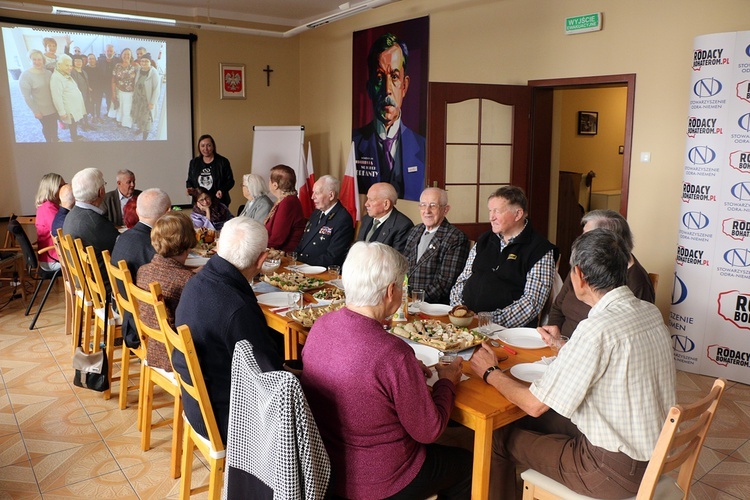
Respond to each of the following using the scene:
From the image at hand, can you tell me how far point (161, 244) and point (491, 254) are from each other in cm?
170

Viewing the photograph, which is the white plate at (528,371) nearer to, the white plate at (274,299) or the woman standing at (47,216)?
the white plate at (274,299)

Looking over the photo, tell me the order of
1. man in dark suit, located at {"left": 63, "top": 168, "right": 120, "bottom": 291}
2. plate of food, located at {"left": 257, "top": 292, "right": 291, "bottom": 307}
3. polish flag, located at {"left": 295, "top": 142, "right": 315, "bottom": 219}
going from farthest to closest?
polish flag, located at {"left": 295, "top": 142, "right": 315, "bottom": 219}
man in dark suit, located at {"left": 63, "top": 168, "right": 120, "bottom": 291}
plate of food, located at {"left": 257, "top": 292, "right": 291, "bottom": 307}

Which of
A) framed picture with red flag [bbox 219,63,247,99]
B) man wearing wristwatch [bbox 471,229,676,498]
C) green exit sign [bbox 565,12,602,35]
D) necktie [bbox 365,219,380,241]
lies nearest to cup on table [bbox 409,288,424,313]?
man wearing wristwatch [bbox 471,229,676,498]

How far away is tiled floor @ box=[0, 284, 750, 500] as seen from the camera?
2972mm

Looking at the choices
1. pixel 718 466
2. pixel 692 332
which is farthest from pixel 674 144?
pixel 718 466

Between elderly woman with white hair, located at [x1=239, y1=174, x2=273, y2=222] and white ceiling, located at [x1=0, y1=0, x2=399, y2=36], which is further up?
white ceiling, located at [x1=0, y1=0, x2=399, y2=36]

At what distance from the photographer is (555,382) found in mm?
1939

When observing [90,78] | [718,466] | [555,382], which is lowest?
[718,466]

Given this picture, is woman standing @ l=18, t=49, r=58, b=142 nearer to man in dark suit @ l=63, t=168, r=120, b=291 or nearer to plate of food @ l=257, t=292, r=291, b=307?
man in dark suit @ l=63, t=168, r=120, b=291

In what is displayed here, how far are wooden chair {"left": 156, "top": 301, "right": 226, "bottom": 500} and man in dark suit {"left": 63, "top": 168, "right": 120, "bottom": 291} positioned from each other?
77.1 inches

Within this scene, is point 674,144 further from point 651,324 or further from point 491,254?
point 651,324

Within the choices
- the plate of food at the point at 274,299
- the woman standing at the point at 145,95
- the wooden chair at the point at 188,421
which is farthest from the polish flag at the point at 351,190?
the wooden chair at the point at 188,421

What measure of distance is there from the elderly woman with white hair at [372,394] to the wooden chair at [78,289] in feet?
8.78

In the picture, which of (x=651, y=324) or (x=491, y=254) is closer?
(x=651, y=324)
